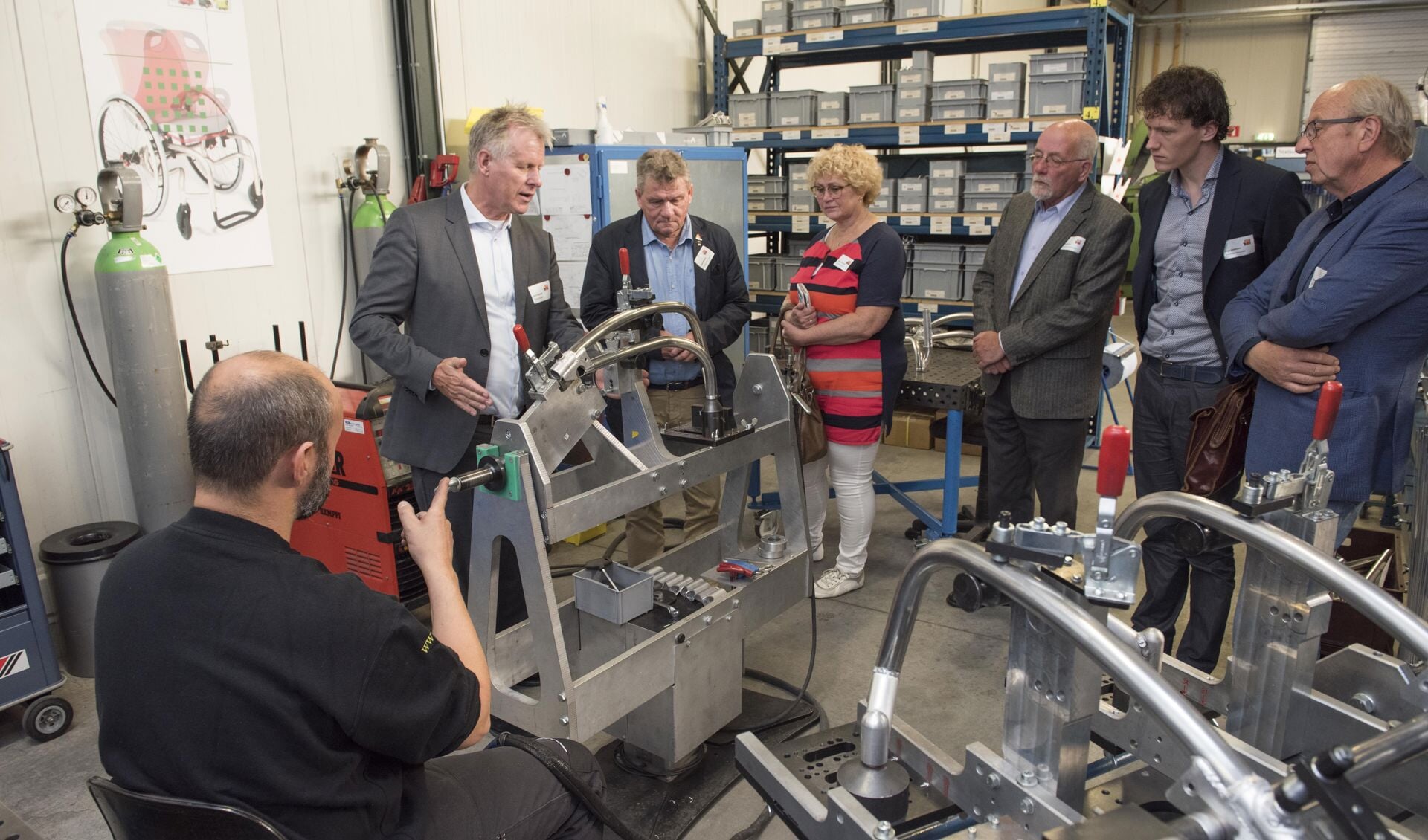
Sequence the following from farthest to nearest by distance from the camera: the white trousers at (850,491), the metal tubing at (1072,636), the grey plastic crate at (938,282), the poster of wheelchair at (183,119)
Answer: the grey plastic crate at (938,282), the white trousers at (850,491), the poster of wheelchair at (183,119), the metal tubing at (1072,636)

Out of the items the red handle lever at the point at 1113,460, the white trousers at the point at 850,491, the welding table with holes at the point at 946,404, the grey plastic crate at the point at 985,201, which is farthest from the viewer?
the grey plastic crate at the point at 985,201

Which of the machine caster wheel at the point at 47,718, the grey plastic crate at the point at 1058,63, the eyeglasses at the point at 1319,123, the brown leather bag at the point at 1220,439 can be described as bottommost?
the machine caster wheel at the point at 47,718

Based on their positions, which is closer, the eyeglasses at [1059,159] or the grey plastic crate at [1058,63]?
the eyeglasses at [1059,159]

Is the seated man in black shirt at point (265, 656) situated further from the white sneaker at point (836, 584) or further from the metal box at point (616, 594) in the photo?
the white sneaker at point (836, 584)

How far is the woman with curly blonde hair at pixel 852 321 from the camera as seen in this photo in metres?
2.99

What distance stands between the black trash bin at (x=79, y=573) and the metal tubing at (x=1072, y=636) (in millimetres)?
2528

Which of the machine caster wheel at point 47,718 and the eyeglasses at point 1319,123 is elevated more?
the eyeglasses at point 1319,123

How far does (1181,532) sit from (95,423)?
321cm

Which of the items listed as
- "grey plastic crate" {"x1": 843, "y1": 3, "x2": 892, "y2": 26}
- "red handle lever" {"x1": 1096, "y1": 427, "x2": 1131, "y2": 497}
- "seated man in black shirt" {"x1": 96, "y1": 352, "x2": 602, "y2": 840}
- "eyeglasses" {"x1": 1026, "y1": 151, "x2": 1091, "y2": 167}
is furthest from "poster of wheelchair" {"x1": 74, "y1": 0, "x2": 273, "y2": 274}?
"red handle lever" {"x1": 1096, "y1": 427, "x2": 1131, "y2": 497}

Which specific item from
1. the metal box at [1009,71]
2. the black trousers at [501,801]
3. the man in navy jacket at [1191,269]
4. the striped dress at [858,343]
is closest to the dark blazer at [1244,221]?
the man in navy jacket at [1191,269]

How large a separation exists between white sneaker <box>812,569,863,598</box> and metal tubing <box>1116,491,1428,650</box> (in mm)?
2015

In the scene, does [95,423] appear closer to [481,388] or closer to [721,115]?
[481,388]

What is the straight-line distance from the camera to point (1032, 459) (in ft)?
9.73

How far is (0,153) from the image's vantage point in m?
2.75
